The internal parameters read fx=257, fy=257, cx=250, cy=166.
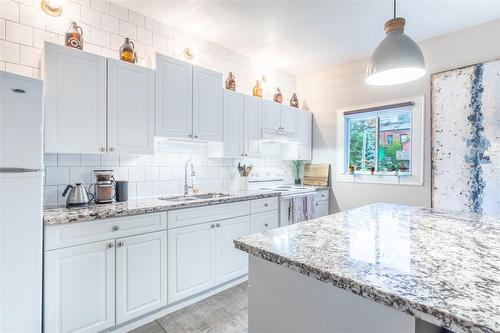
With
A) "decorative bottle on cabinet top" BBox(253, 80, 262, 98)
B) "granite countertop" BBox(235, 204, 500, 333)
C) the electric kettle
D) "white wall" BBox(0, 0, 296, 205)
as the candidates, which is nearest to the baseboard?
the electric kettle

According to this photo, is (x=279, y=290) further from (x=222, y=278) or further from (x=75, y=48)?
(x=75, y=48)

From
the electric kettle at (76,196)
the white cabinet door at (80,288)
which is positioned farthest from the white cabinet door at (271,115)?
the white cabinet door at (80,288)

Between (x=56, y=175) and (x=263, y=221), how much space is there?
202cm

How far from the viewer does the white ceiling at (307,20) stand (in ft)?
7.93

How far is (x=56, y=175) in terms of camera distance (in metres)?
2.08

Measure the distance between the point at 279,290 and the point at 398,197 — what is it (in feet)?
9.66

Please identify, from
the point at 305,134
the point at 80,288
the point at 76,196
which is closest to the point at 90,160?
the point at 76,196

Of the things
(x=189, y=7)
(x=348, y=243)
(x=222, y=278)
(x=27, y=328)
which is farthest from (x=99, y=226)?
(x=189, y=7)

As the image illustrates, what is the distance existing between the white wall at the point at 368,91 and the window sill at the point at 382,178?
0.18 ft

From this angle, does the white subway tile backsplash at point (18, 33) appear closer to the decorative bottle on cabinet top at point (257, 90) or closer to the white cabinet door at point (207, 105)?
the white cabinet door at point (207, 105)

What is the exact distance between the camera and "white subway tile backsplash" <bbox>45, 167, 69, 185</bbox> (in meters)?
2.04

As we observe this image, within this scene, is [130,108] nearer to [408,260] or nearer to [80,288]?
[80,288]

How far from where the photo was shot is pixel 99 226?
177cm

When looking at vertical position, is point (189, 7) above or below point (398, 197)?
above
